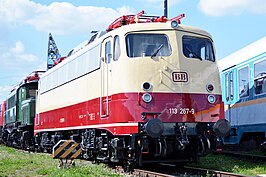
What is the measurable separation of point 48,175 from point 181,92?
3788 millimetres

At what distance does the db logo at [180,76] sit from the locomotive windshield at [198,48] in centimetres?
61

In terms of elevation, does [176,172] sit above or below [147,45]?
below

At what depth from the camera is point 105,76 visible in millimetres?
11586

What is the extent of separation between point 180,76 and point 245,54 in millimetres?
A: 5395

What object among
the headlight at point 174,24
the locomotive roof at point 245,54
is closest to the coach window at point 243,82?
the locomotive roof at point 245,54

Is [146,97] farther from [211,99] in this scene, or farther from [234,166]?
[234,166]

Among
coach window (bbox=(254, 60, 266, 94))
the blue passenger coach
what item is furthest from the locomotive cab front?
the blue passenger coach

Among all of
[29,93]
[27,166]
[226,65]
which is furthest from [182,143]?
[29,93]

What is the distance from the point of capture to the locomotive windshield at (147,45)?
10914mm

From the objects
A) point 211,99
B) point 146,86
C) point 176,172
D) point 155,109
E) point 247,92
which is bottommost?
point 176,172

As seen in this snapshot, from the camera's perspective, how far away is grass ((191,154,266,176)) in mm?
11570

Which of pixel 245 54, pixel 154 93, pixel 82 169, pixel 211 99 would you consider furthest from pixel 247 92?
pixel 82 169

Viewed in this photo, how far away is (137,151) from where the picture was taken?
1055 cm

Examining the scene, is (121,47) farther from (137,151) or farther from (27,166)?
(27,166)
